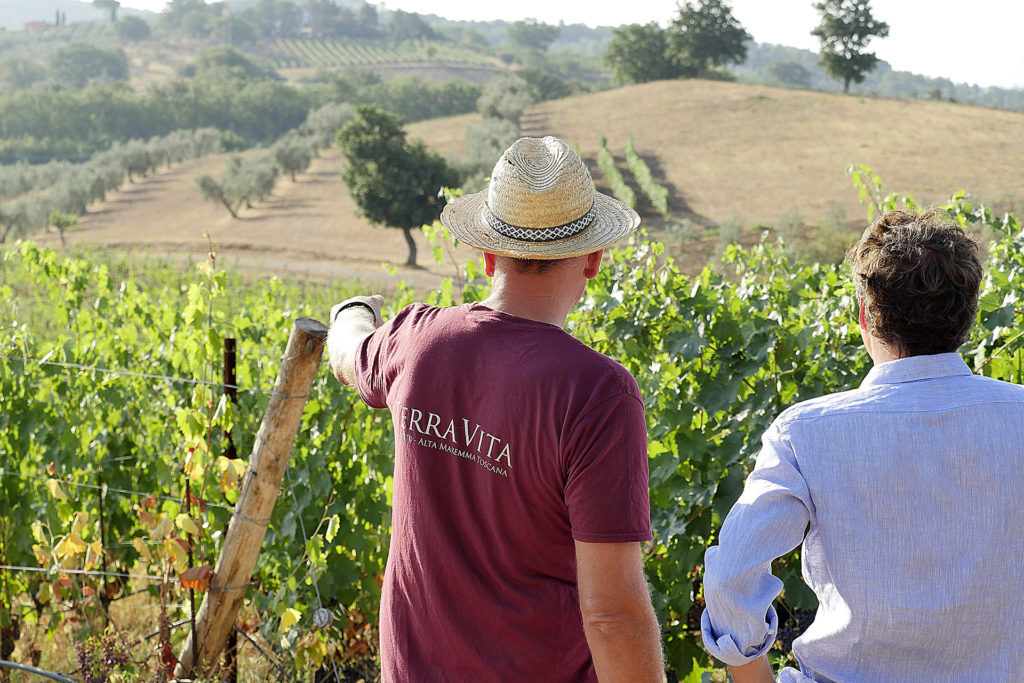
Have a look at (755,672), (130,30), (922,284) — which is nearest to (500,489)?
(755,672)

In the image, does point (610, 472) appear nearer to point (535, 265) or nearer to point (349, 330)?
point (535, 265)

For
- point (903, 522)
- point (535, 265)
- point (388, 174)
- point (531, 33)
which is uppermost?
point (531, 33)

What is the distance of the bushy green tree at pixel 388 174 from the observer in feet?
106

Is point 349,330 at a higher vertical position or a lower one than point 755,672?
higher

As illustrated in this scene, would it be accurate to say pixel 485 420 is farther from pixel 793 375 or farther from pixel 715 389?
pixel 793 375

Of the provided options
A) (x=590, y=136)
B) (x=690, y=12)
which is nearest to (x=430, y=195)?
(x=590, y=136)

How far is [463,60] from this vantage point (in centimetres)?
11931

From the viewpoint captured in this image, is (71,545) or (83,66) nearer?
(71,545)

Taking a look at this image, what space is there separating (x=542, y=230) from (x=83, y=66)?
115444 mm

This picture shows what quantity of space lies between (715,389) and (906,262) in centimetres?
158

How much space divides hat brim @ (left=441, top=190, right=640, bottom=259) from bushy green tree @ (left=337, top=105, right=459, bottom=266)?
3049 centimetres

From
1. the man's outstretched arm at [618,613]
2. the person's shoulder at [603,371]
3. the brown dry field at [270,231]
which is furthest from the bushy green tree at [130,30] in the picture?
the man's outstretched arm at [618,613]

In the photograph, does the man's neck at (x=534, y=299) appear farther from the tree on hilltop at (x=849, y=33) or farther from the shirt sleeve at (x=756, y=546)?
the tree on hilltop at (x=849, y=33)

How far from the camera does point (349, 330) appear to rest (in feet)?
6.48
